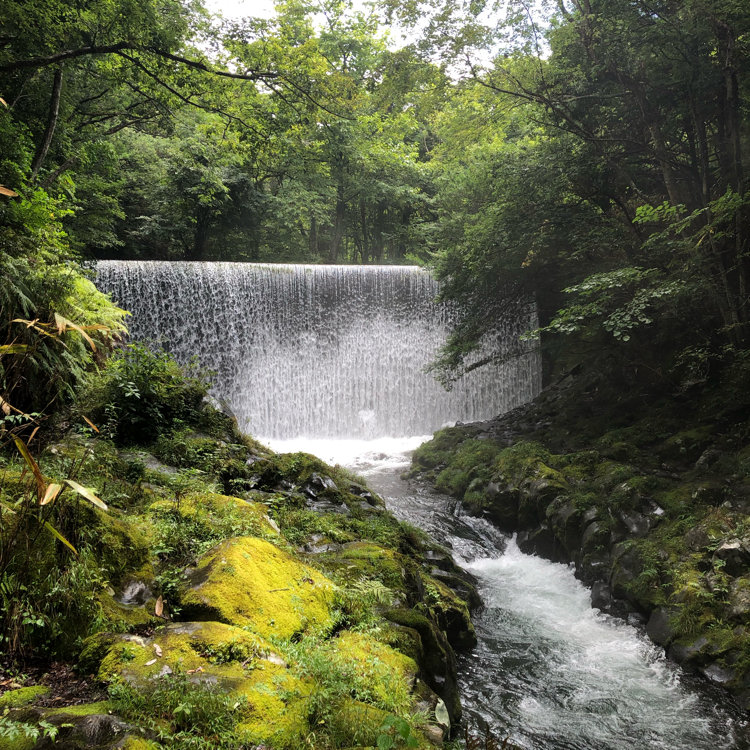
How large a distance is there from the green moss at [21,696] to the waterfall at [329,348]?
12.9 meters

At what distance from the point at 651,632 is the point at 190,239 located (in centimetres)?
2029

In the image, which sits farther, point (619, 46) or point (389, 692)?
point (619, 46)

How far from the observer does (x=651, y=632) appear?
530 centimetres

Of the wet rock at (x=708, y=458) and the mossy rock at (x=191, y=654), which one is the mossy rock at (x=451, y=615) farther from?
the wet rock at (x=708, y=458)

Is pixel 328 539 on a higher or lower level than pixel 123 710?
lower

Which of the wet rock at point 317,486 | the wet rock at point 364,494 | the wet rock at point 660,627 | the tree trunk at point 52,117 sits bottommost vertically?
the wet rock at point 660,627

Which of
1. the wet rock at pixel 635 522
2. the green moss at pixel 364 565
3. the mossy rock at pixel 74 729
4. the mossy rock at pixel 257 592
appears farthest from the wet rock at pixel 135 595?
the wet rock at pixel 635 522

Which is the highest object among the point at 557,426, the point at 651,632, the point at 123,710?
the point at 123,710

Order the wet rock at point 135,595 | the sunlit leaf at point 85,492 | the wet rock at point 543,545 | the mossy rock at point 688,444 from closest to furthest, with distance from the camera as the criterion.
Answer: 1. the sunlit leaf at point 85,492
2. the wet rock at point 135,595
3. the wet rock at point 543,545
4. the mossy rock at point 688,444

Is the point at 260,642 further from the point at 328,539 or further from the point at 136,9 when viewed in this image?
the point at 136,9

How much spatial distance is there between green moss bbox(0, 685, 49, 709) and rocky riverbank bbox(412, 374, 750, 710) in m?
5.28

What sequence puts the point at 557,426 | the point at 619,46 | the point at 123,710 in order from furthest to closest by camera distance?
the point at 557,426
the point at 619,46
the point at 123,710

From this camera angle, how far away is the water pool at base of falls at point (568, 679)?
13.1 ft

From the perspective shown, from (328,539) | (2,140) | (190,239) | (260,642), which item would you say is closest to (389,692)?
(260,642)
